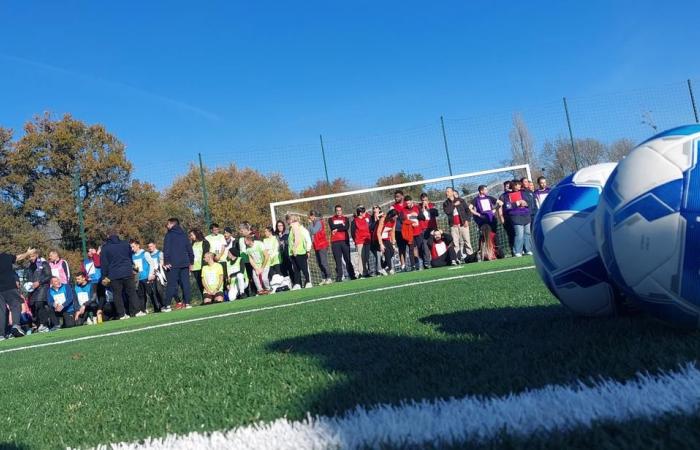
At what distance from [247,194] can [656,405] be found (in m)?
42.1

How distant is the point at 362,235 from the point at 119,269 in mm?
6020

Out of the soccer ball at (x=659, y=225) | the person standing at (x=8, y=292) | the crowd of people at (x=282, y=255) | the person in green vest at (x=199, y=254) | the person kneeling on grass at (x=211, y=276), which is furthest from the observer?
the person in green vest at (x=199, y=254)

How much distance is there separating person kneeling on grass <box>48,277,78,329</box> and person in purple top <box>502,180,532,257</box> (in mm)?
11048

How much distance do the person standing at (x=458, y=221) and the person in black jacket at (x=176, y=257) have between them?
253 inches

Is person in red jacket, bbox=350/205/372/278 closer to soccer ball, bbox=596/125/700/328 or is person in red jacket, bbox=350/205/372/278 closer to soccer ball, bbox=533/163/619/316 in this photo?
soccer ball, bbox=533/163/619/316

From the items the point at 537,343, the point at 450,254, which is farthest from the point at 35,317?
the point at 537,343

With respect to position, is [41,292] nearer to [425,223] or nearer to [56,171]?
[425,223]

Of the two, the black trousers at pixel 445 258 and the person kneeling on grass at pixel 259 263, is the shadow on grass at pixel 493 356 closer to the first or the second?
the black trousers at pixel 445 258

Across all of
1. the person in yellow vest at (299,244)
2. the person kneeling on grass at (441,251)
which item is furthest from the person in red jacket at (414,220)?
the person in yellow vest at (299,244)

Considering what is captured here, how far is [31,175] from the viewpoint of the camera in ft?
113

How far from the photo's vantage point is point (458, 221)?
14391 mm

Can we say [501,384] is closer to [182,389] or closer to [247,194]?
[182,389]

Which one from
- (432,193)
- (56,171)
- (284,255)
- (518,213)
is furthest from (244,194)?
(518,213)

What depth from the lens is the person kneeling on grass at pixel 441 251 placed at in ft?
47.5
